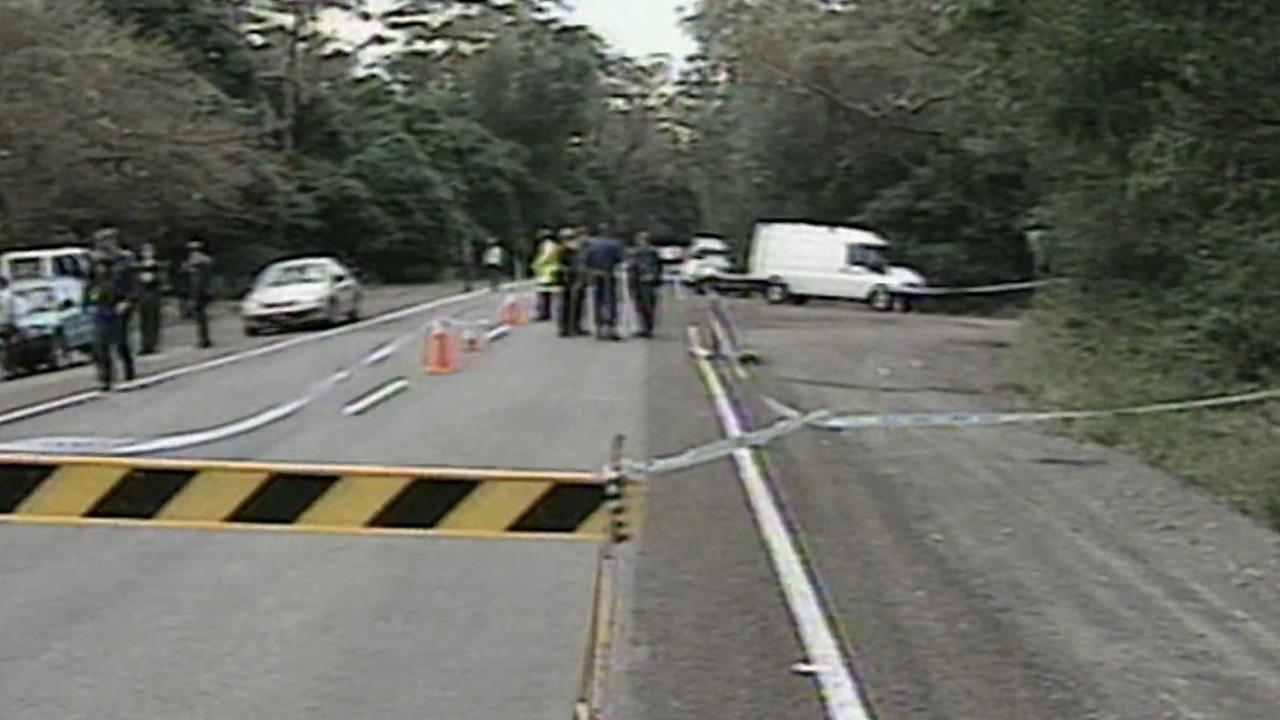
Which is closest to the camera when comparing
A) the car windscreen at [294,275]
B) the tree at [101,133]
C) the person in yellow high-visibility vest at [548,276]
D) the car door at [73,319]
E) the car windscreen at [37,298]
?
the car windscreen at [37,298]

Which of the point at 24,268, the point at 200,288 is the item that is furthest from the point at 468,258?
the point at 24,268

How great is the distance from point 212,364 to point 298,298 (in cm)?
1135

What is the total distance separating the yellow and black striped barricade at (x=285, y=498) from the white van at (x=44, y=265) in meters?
26.7

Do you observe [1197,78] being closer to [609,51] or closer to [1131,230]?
[1131,230]

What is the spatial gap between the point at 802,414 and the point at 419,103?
68.9 metres

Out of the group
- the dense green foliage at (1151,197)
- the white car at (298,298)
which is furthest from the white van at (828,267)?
the white car at (298,298)

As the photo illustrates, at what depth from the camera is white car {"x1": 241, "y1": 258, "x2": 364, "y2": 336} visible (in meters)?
40.0

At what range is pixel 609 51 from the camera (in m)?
110

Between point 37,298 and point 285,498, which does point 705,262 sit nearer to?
point 37,298

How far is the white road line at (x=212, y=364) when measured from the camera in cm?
2130

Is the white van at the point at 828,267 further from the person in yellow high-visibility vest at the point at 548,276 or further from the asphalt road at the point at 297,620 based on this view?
the asphalt road at the point at 297,620

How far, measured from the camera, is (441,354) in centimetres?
2703

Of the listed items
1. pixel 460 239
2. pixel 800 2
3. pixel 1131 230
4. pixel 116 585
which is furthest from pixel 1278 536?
pixel 460 239

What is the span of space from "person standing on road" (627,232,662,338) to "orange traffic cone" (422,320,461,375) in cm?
720
